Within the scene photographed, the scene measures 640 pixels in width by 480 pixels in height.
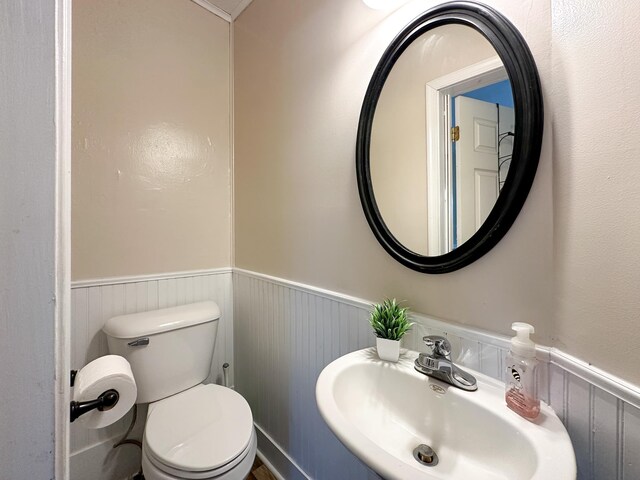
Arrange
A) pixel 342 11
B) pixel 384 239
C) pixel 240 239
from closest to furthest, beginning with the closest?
pixel 384 239 → pixel 342 11 → pixel 240 239

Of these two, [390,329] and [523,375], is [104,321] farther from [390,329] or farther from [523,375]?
[523,375]

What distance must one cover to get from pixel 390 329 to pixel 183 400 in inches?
40.3

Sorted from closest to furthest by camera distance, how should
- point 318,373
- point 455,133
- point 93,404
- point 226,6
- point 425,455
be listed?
point 93,404 → point 425,455 → point 455,133 → point 318,373 → point 226,6

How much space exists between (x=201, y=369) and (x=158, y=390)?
20cm

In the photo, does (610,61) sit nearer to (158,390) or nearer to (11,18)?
(11,18)

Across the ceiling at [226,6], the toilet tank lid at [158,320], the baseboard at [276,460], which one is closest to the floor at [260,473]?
the baseboard at [276,460]

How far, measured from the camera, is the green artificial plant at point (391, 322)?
822mm

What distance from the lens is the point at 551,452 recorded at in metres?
0.50

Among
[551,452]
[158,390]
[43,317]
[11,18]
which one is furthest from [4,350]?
[158,390]

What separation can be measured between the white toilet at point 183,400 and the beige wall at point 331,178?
492 millimetres

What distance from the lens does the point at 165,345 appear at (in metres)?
1.28

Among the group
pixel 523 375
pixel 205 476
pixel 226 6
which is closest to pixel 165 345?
pixel 205 476

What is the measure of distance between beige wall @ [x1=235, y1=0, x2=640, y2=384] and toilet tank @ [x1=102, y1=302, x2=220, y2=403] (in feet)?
1.78

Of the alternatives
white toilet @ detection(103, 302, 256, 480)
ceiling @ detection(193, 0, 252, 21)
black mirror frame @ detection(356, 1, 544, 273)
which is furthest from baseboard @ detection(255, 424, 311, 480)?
ceiling @ detection(193, 0, 252, 21)
